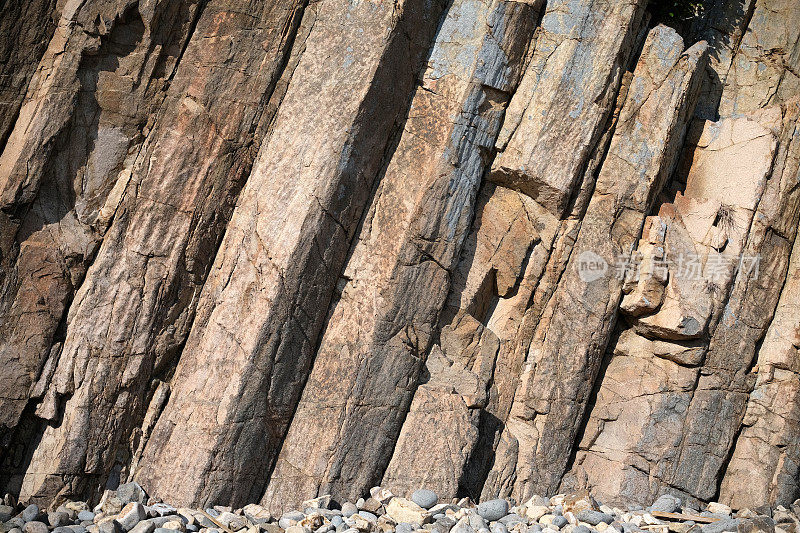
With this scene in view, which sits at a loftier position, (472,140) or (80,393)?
(472,140)

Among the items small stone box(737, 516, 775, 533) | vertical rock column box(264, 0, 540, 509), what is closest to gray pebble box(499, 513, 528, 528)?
vertical rock column box(264, 0, 540, 509)

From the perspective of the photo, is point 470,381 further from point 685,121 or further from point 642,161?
point 685,121

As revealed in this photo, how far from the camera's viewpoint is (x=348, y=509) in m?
5.59

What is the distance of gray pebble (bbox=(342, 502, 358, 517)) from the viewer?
18.2 ft

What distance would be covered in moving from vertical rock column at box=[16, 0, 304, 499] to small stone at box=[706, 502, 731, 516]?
5.14m

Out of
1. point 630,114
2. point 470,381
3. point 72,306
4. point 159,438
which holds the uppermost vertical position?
point 630,114

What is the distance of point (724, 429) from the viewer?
21.9ft

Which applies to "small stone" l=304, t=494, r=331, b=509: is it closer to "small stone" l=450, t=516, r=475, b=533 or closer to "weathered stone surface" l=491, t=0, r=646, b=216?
"small stone" l=450, t=516, r=475, b=533

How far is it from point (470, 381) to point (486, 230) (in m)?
1.45

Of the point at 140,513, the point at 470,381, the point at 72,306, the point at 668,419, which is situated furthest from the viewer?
the point at 668,419

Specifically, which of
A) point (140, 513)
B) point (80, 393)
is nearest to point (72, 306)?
point (80, 393)

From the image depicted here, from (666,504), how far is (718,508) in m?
0.62

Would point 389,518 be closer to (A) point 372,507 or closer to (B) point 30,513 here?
(A) point 372,507

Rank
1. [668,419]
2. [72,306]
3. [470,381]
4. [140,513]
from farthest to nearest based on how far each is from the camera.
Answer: [668,419] → [470,381] → [72,306] → [140,513]
